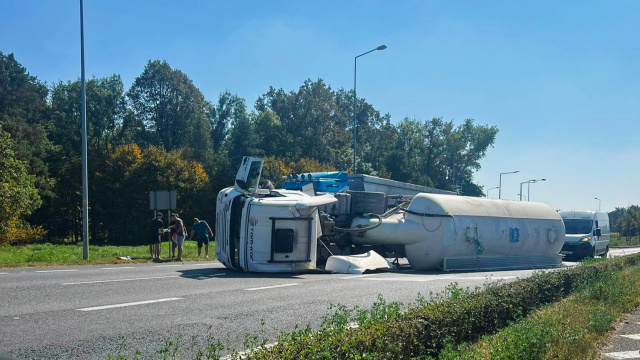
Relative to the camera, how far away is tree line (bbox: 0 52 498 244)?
50438mm

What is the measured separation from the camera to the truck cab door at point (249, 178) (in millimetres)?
16094

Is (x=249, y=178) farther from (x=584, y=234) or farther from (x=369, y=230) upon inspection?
(x=584, y=234)

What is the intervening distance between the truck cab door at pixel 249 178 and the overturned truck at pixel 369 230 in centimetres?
3

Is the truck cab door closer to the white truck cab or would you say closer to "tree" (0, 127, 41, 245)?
the white truck cab

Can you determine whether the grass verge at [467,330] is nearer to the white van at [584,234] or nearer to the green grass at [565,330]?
the green grass at [565,330]

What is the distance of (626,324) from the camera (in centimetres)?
948

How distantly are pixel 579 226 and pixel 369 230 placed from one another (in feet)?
50.6

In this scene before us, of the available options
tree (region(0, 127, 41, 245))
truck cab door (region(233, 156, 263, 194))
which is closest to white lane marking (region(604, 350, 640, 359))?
truck cab door (region(233, 156, 263, 194))

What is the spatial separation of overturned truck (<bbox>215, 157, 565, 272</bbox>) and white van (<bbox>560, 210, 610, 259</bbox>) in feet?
17.3

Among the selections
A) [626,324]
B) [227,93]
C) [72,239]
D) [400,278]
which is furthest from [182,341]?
[227,93]

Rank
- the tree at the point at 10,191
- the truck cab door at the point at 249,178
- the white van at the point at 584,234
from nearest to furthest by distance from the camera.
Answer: the truck cab door at the point at 249,178 < the white van at the point at 584,234 < the tree at the point at 10,191

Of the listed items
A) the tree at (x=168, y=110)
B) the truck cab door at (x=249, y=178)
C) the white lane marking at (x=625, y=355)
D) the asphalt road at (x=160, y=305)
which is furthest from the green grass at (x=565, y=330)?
the tree at (x=168, y=110)

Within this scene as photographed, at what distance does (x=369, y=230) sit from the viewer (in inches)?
706

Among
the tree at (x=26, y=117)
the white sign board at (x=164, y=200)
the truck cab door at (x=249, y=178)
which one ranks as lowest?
the white sign board at (x=164, y=200)
